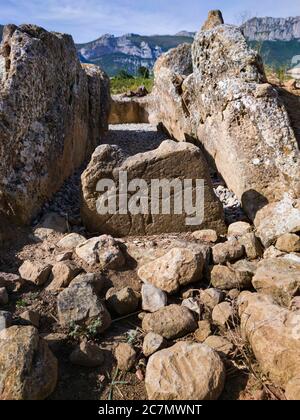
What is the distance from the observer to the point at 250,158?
166 inches

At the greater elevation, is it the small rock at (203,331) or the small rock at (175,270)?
the small rock at (175,270)

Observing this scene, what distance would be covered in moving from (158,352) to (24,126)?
3.05 meters

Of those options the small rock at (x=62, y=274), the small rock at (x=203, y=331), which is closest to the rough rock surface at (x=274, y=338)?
the small rock at (x=203, y=331)

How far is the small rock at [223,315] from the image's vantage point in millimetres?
2676

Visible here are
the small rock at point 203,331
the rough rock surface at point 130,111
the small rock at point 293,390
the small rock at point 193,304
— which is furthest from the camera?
the rough rock surface at point 130,111

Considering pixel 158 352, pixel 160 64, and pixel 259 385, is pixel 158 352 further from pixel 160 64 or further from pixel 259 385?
pixel 160 64

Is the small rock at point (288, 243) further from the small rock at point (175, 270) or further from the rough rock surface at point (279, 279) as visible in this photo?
the small rock at point (175, 270)

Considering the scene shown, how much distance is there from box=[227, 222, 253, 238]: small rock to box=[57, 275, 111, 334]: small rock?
1.63 meters

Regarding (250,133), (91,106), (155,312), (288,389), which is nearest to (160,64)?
(91,106)

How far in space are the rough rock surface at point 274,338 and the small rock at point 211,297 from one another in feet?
1.02

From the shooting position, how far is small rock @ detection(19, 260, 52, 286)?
310cm

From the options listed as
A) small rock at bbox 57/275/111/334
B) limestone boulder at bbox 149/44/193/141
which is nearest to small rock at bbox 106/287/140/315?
small rock at bbox 57/275/111/334

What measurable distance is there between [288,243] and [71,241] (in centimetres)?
196

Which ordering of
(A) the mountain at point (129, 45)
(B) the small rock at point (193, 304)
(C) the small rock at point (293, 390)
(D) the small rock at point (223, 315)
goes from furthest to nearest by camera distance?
(A) the mountain at point (129, 45) → (B) the small rock at point (193, 304) → (D) the small rock at point (223, 315) → (C) the small rock at point (293, 390)
